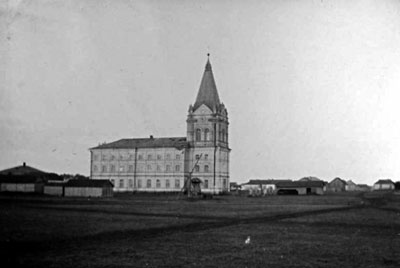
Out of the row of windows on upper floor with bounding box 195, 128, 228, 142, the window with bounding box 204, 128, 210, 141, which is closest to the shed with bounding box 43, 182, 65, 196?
the row of windows on upper floor with bounding box 195, 128, 228, 142

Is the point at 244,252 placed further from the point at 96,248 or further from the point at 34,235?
the point at 34,235

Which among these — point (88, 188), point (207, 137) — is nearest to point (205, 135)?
point (207, 137)

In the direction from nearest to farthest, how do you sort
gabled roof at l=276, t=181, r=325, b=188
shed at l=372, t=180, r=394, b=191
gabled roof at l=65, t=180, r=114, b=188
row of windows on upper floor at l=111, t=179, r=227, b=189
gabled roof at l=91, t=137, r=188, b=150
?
gabled roof at l=65, t=180, r=114, b=188, row of windows on upper floor at l=111, t=179, r=227, b=189, gabled roof at l=91, t=137, r=188, b=150, gabled roof at l=276, t=181, r=325, b=188, shed at l=372, t=180, r=394, b=191

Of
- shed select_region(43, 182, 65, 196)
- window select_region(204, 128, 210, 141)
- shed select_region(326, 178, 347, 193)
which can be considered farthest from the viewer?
shed select_region(326, 178, 347, 193)

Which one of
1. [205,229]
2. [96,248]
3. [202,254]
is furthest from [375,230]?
[96,248]

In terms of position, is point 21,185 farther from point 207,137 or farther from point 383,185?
point 383,185

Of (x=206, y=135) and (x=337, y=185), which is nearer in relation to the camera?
(x=206, y=135)

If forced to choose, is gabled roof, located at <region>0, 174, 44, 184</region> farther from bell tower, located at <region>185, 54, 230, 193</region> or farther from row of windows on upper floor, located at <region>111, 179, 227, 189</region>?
bell tower, located at <region>185, 54, 230, 193</region>
